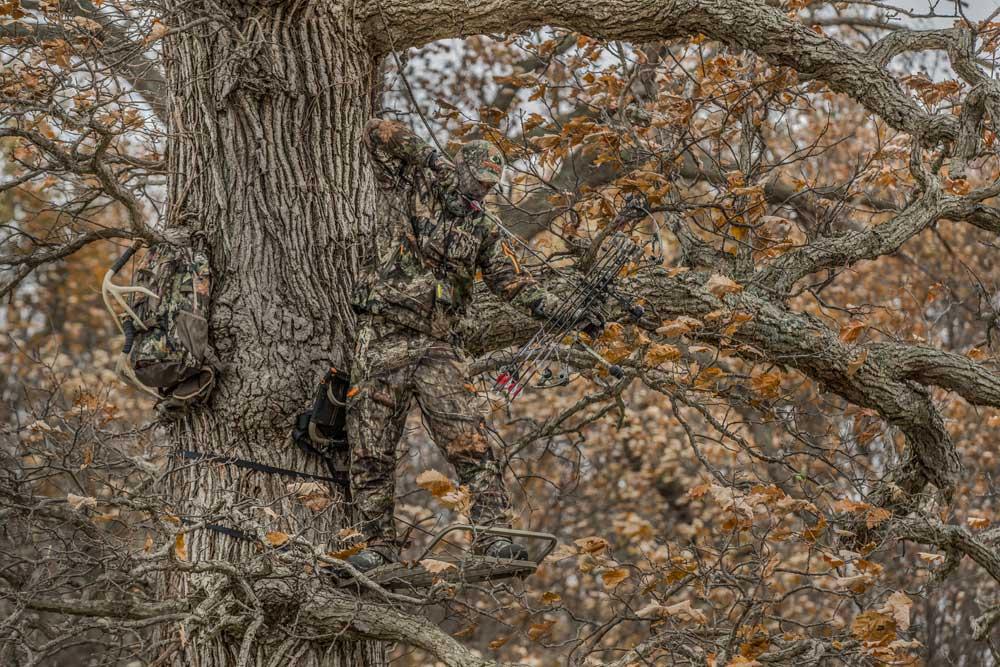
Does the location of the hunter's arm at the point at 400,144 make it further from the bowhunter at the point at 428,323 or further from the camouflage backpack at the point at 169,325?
the camouflage backpack at the point at 169,325

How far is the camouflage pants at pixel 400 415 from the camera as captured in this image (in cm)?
498

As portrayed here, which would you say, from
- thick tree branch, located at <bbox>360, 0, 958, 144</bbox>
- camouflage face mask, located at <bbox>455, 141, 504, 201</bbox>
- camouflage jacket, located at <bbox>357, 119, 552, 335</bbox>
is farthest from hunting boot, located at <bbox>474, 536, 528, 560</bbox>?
thick tree branch, located at <bbox>360, 0, 958, 144</bbox>

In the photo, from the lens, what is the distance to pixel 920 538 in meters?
5.47

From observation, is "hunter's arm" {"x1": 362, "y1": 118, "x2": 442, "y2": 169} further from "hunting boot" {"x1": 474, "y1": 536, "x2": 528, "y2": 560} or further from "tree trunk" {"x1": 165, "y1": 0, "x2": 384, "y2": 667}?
"hunting boot" {"x1": 474, "y1": 536, "x2": 528, "y2": 560}

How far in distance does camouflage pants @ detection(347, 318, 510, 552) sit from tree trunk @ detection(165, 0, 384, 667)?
0.87 ft

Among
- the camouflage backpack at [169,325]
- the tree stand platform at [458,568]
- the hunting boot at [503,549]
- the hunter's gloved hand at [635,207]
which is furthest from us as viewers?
the hunter's gloved hand at [635,207]

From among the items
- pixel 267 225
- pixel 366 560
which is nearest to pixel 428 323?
pixel 267 225

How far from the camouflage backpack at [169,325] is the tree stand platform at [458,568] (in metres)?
1.19

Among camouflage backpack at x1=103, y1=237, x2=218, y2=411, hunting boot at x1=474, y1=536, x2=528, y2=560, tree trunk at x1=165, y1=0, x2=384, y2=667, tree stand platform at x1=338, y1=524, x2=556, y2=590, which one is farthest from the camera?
tree trunk at x1=165, y1=0, x2=384, y2=667

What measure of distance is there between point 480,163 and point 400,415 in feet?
3.99

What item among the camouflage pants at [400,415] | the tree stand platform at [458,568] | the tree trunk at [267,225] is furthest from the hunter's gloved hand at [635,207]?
the tree stand platform at [458,568]

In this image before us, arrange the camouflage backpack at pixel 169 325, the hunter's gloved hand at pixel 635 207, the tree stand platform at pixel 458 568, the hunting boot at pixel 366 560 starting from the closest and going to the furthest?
the tree stand platform at pixel 458 568 < the hunting boot at pixel 366 560 < the camouflage backpack at pixel 169 325 < the hunter's gloved hand at pixel 635 207

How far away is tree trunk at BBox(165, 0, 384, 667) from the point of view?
5.21 m

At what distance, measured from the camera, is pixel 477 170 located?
5012 millimetres
